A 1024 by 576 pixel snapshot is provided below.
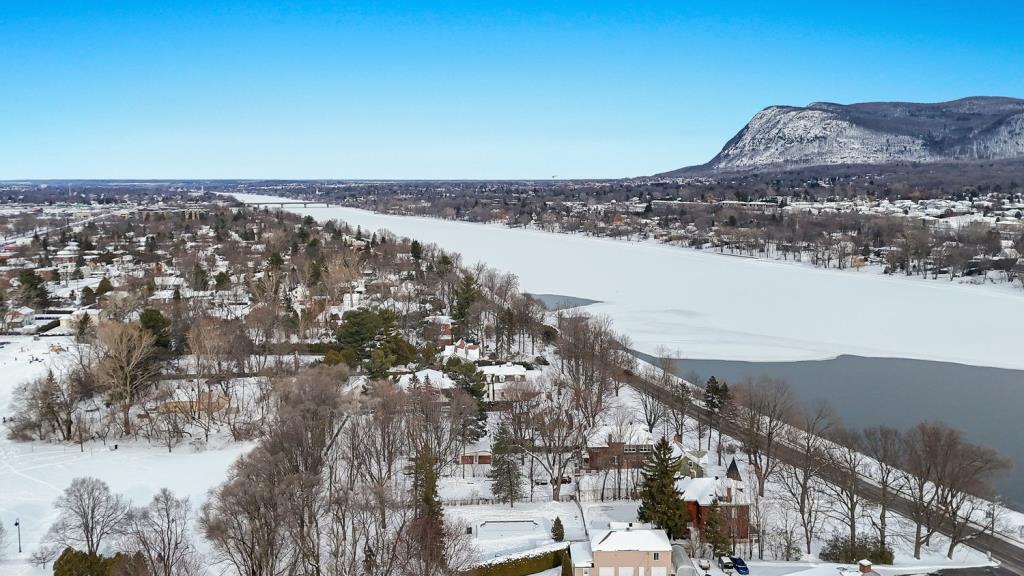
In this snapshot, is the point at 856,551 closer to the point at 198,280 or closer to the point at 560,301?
the point at 560,301

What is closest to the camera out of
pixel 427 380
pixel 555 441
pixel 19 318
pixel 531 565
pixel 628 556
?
pixel 628 556

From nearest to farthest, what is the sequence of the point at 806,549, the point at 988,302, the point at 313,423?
1. the point at 806,549
2. the point at 313,423
3. the point at 988,302

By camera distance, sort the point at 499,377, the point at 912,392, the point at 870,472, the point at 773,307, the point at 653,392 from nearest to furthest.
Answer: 1. the point at 870,472
2. the point at 653,392
3. the point at 912,392
4. the point at 499,377
5. the point at 773,307

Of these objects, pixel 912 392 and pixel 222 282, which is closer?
pixel 912 392

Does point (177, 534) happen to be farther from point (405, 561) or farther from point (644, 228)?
point (644, 228)

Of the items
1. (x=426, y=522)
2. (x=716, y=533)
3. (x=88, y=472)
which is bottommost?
(x=88, y=472)

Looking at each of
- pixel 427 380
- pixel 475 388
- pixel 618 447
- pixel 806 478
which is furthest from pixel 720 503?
pixel 427 380

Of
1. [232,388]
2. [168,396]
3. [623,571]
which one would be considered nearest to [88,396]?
[168,396]
